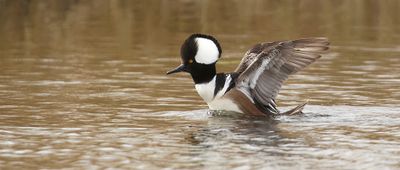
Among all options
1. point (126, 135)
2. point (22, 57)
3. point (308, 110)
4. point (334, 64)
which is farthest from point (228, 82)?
point (22, 57)

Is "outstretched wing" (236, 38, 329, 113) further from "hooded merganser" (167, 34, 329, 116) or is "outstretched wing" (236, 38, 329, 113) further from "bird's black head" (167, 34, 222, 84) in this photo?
"bird's black head" (167, 34, 222, 84)

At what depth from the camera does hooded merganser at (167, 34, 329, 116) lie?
1202 centimetres

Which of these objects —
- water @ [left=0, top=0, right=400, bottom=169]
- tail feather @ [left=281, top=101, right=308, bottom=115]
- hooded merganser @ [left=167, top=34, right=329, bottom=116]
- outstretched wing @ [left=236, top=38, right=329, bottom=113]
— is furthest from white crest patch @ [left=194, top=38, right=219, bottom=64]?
tail feather @ [left=281, top=101, right=308, bottom=115]

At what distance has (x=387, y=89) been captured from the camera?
13703 mm

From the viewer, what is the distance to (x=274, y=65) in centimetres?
1237

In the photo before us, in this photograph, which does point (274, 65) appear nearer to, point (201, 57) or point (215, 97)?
point (215, 97)

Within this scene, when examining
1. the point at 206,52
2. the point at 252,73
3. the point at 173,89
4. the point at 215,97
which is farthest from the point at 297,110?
the point at 173,89

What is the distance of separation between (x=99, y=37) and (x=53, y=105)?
634 cm

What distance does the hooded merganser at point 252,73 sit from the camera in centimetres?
1202

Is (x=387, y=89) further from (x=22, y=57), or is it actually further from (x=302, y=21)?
(x=302, y=21)

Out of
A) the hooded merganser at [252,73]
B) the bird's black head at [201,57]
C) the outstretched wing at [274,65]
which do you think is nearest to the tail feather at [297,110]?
the hooded merganser at [252,73]

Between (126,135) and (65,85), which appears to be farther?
(65,85)

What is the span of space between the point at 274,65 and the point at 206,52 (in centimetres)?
87

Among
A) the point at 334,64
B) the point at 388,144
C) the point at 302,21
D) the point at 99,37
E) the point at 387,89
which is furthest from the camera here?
the point at 302,21
